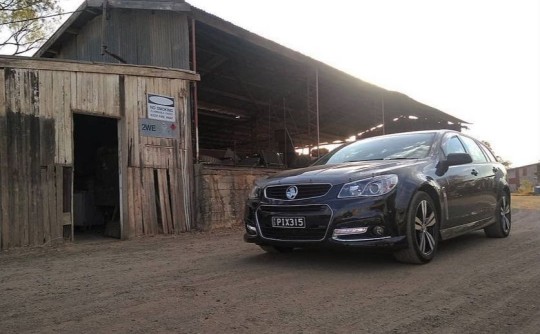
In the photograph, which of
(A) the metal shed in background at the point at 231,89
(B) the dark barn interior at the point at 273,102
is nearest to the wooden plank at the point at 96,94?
(A) the metal shed in background at the point at 231,89

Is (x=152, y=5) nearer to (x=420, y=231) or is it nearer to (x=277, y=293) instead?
(x=420, y=231)

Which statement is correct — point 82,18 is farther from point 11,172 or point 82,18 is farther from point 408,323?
point 408,323

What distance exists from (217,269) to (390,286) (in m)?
2.04

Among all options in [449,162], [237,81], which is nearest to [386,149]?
[449,162]

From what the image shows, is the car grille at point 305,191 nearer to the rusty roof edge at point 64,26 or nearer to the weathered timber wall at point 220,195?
the weathered timber wall at point 220,195

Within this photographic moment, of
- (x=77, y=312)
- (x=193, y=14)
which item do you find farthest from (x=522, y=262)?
(x=193, y=14)

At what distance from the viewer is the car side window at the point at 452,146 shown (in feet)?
19.9

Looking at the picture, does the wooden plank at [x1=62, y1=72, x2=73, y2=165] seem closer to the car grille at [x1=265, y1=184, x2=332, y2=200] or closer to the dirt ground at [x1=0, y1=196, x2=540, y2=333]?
the dirt ground at [x1=0, y1=196, x2=540, y2=333]

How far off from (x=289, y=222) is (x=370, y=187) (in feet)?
3.12

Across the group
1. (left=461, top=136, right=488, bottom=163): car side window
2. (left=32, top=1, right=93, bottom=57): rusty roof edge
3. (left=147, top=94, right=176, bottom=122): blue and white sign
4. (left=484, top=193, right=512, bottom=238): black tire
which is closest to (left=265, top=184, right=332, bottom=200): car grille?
(left=461, top=136, right=488, bottom=163): car side window

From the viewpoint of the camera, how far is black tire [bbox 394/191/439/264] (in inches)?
190

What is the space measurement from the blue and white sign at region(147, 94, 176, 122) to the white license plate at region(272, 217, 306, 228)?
5.31 meters

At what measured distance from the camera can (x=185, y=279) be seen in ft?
15.8

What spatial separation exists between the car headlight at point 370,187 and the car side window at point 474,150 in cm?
264
